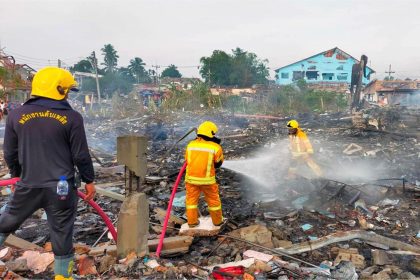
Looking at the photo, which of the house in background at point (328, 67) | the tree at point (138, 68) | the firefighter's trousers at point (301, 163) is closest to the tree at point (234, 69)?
the house in background at point (328, 67)

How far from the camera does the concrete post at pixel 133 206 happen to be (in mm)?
3719

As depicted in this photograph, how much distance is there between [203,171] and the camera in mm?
4922

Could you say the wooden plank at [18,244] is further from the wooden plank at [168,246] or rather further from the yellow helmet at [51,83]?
the yellow helmet at [51,83]

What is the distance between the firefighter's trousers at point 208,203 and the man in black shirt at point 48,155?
7.04 ft

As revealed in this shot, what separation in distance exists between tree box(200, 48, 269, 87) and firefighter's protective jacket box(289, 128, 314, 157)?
129ft

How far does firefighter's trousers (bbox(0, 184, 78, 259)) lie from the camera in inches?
114

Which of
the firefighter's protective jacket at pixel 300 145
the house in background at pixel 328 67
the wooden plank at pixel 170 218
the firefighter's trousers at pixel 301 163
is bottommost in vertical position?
the wooden plank at pixel 170 218

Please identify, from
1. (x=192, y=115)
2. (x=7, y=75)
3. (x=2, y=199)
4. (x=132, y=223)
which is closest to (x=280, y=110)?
(x=192, y=115)

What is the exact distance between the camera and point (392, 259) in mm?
4383

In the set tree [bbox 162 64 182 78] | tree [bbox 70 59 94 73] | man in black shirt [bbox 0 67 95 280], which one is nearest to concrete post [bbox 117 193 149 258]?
man in black shirt [bbox 0 67 95 280]

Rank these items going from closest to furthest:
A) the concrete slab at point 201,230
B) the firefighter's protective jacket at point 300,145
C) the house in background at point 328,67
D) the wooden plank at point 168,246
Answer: the wooden plank at point 168,246
the concrete slab at point 201,230
the firefighter's protective jacket at point 300,145
the house in background at point 328,67

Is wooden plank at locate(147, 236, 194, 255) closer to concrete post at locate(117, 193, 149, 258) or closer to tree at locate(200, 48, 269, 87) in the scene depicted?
concrete post at locate(117, 193, 149, 258)

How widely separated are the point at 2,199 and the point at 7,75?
51.6 feet

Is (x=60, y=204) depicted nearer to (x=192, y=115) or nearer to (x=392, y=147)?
(x=392, y=147)
